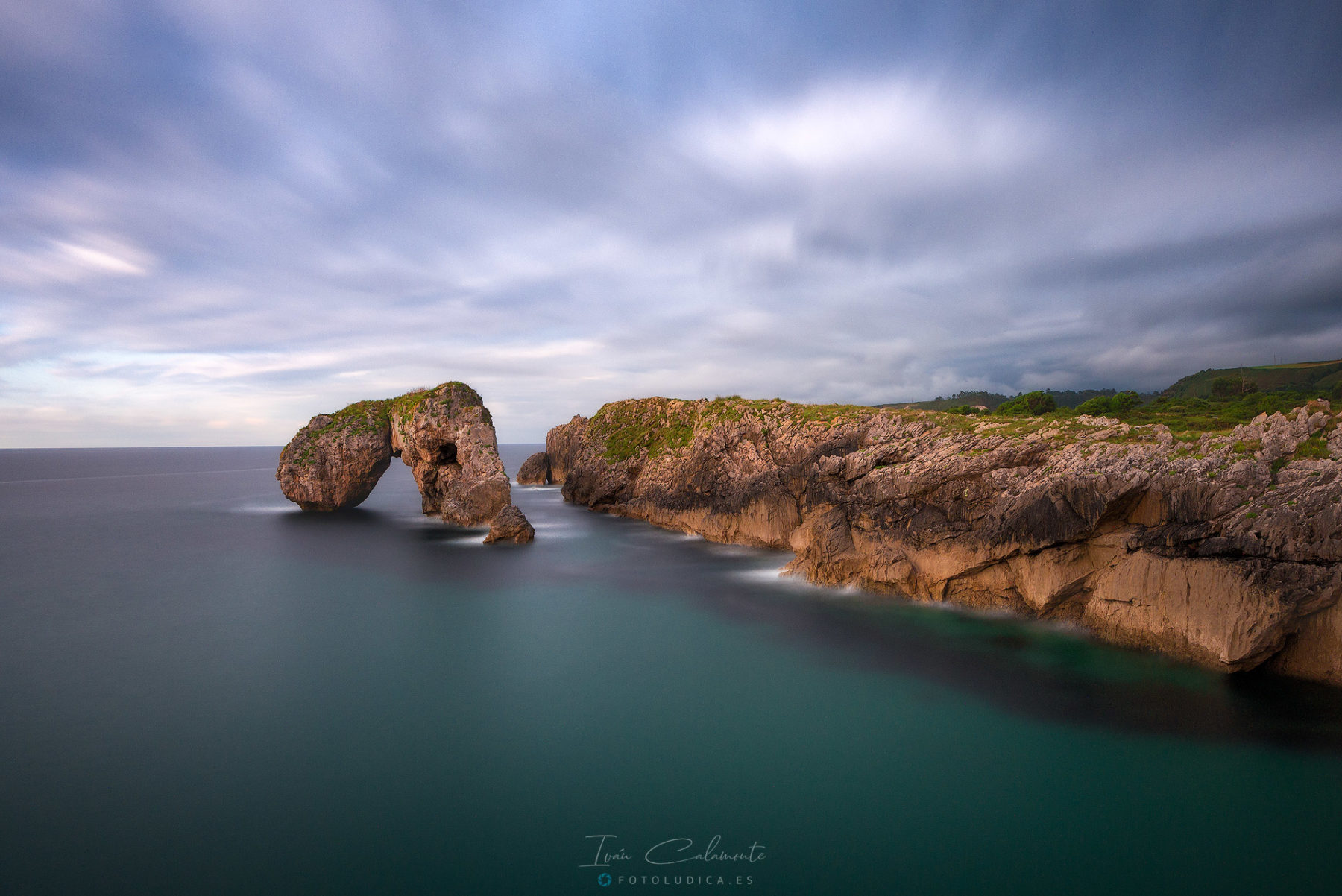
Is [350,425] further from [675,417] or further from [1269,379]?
[1269,379]

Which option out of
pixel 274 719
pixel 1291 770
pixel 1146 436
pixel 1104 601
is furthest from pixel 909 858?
pixel 1146 436

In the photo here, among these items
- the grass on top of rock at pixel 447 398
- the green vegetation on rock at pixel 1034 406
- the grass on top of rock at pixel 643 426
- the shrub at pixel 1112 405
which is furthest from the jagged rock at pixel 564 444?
the shrub at pixel 1112 405

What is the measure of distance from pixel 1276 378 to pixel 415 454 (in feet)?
422

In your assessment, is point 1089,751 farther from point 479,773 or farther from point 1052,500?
point 479,773

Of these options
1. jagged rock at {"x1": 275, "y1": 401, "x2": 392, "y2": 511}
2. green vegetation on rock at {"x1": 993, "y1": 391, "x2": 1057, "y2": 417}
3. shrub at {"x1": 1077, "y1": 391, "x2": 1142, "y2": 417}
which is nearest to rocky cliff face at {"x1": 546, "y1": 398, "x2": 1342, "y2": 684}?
shrub at {"x1": 1077, "y1": 391, "x2": 1142, "y2": 417}

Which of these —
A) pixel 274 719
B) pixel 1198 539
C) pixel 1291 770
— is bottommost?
pixel 1291 770

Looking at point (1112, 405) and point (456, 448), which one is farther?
point (456, 448)

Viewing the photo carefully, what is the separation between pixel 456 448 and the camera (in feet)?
126

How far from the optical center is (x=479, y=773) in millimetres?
10367

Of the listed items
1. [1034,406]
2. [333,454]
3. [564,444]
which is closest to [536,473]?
[564,444]

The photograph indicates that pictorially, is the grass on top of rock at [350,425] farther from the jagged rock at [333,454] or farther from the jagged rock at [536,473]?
the jagged rock at [536,473]

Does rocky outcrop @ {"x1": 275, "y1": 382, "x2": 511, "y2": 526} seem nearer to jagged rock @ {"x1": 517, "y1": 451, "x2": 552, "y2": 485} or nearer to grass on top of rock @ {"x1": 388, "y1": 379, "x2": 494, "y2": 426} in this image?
grass on top of rock @ {"x1": 388, "y1": 379, "x2": 494, "y2": 426}

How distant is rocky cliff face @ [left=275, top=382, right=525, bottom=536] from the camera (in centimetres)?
3672

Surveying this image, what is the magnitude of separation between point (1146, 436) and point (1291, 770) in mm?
9455
